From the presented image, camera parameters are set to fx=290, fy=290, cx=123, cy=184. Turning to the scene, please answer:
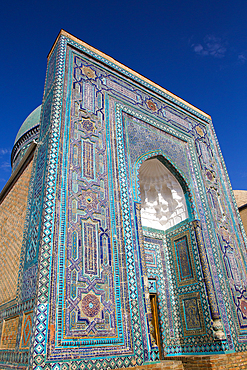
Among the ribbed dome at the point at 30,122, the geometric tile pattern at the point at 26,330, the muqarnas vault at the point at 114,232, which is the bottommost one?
the geometric tile pattern at the point at 26,330

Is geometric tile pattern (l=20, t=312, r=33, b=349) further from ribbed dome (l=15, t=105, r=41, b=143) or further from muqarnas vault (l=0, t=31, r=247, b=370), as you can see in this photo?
ribbed dome (l=15, t=105, r=41, b=143)

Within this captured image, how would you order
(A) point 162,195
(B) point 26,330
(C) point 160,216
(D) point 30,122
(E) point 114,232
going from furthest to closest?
(D) point 30,122
(A) point 162,195
(C) point 160,216
(E) point 114,232
(B) point 26,330

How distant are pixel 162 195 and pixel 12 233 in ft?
11.8

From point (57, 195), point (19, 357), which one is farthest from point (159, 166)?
point (19, 357)

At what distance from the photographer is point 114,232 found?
4.44 meters

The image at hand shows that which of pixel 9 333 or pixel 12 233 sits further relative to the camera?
pixel 12 233

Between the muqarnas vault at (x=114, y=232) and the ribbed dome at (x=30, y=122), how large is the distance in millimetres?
5747

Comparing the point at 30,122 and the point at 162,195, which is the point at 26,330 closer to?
the point at 162,195

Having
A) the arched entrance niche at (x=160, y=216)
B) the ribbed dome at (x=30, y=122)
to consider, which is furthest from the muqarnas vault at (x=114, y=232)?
the ribbed dome at (x=30, y=122)

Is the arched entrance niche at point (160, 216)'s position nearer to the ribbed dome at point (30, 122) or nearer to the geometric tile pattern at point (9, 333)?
the geometric tile pattern at point (9, 333)

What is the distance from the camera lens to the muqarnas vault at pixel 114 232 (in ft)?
11.6

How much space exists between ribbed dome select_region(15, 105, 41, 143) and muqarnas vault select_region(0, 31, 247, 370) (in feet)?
18.9

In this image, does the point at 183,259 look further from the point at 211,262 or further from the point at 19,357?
the point at 19,357

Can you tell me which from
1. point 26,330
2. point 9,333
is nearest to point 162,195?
point 9,333
